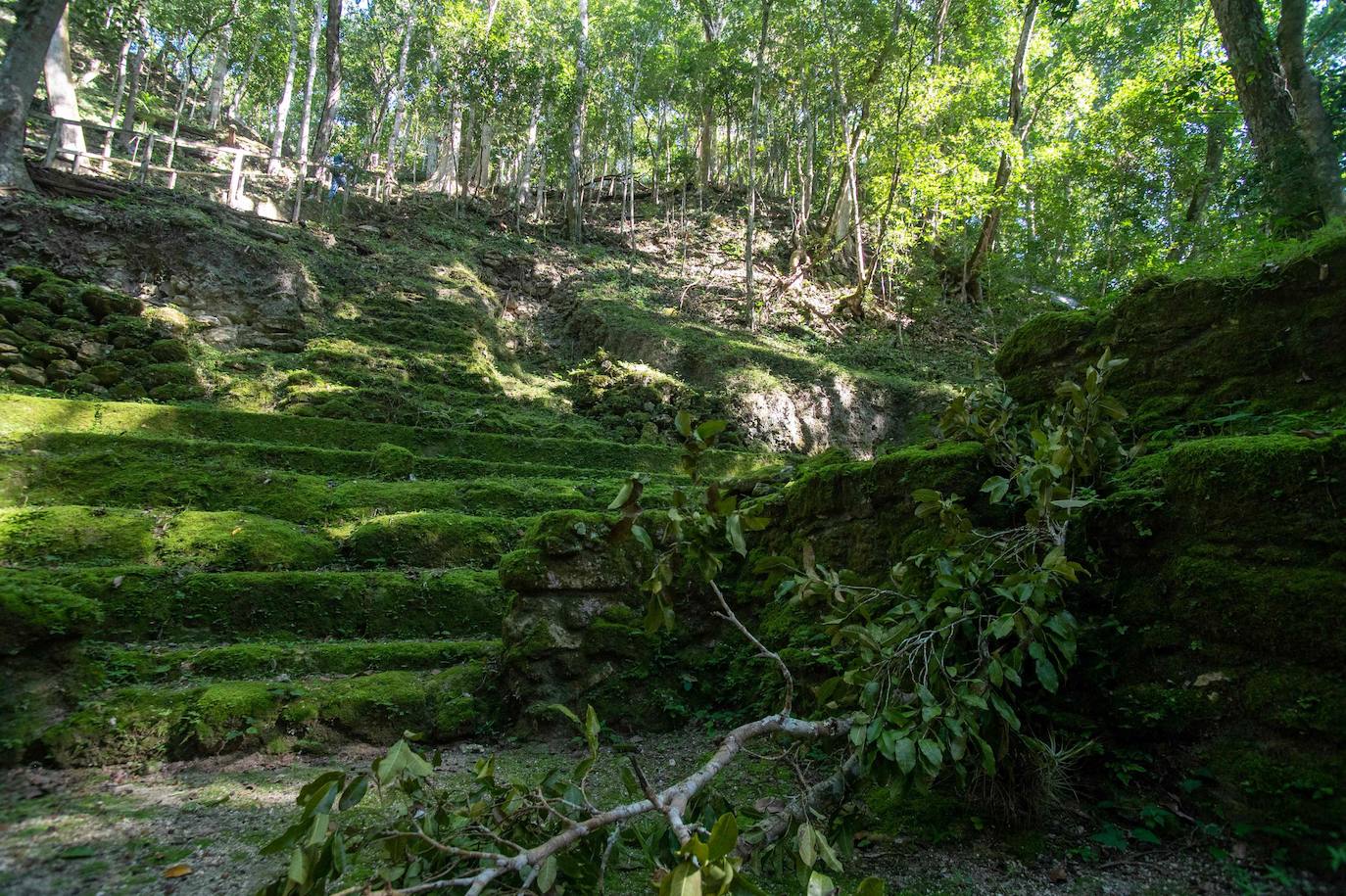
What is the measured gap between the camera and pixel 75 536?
5203 mm

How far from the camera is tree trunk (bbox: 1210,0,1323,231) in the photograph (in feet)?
17.0

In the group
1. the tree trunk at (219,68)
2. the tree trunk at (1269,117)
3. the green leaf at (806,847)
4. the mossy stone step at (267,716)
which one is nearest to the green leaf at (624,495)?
the green leaf at (806,847)

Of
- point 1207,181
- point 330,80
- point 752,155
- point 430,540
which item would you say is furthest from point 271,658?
point 330,80

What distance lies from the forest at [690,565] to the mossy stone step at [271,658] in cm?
3

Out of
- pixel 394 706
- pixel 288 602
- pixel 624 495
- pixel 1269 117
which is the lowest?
pixel 394 706

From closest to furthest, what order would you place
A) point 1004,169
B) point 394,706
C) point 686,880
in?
point 686,880 < point 394,706 < point 1004,169

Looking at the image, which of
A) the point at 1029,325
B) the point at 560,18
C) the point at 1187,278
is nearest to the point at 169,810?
the point at 1029,325

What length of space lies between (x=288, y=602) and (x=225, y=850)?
273 centimetres

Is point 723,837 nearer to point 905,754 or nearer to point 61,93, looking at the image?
point 905,754

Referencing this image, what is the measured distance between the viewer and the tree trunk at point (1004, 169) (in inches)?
580

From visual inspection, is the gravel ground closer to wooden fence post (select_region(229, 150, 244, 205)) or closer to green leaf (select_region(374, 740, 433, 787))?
green leaf (select_region(374, 740, 433, 787))

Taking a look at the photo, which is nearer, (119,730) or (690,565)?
(690,565)

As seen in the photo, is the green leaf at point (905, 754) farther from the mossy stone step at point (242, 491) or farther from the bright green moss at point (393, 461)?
the bright green moss at point (393, 461)

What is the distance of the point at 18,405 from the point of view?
22.3 feet
